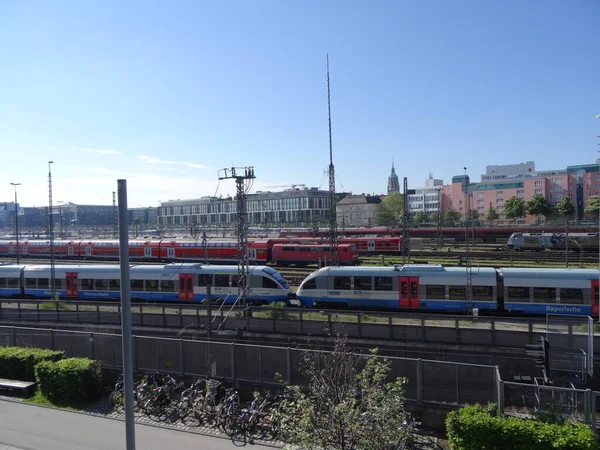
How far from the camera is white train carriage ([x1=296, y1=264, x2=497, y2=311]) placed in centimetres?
2114

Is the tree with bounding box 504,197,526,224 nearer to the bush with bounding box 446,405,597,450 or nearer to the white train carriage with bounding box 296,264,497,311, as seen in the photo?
the white train carriage with bounding box 296,264,497,311

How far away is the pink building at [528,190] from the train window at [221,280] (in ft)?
202

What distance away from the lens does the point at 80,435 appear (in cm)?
1070

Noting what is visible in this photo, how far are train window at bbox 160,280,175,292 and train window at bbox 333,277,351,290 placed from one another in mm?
9239

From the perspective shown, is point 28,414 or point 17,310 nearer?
point 28,414

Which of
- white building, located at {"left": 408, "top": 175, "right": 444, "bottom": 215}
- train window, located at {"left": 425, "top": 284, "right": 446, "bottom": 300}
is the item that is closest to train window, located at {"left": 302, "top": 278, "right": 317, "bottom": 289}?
train window, located at {"left": 425, "top": 284, "right": 446, "bottom": 300}

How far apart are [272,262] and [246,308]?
2320 cm

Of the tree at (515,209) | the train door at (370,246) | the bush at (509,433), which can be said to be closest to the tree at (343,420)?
the bush at (509,433)

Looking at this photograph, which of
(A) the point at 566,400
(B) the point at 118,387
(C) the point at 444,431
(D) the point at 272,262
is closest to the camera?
(A) the point at 566,400

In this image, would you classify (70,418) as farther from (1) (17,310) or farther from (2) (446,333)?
(1) (17,310)

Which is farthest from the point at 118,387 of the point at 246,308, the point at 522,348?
the point at 522,348

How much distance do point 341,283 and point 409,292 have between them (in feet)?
11.2

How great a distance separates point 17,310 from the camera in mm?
22172

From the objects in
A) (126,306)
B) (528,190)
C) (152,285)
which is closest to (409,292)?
(152,285)
